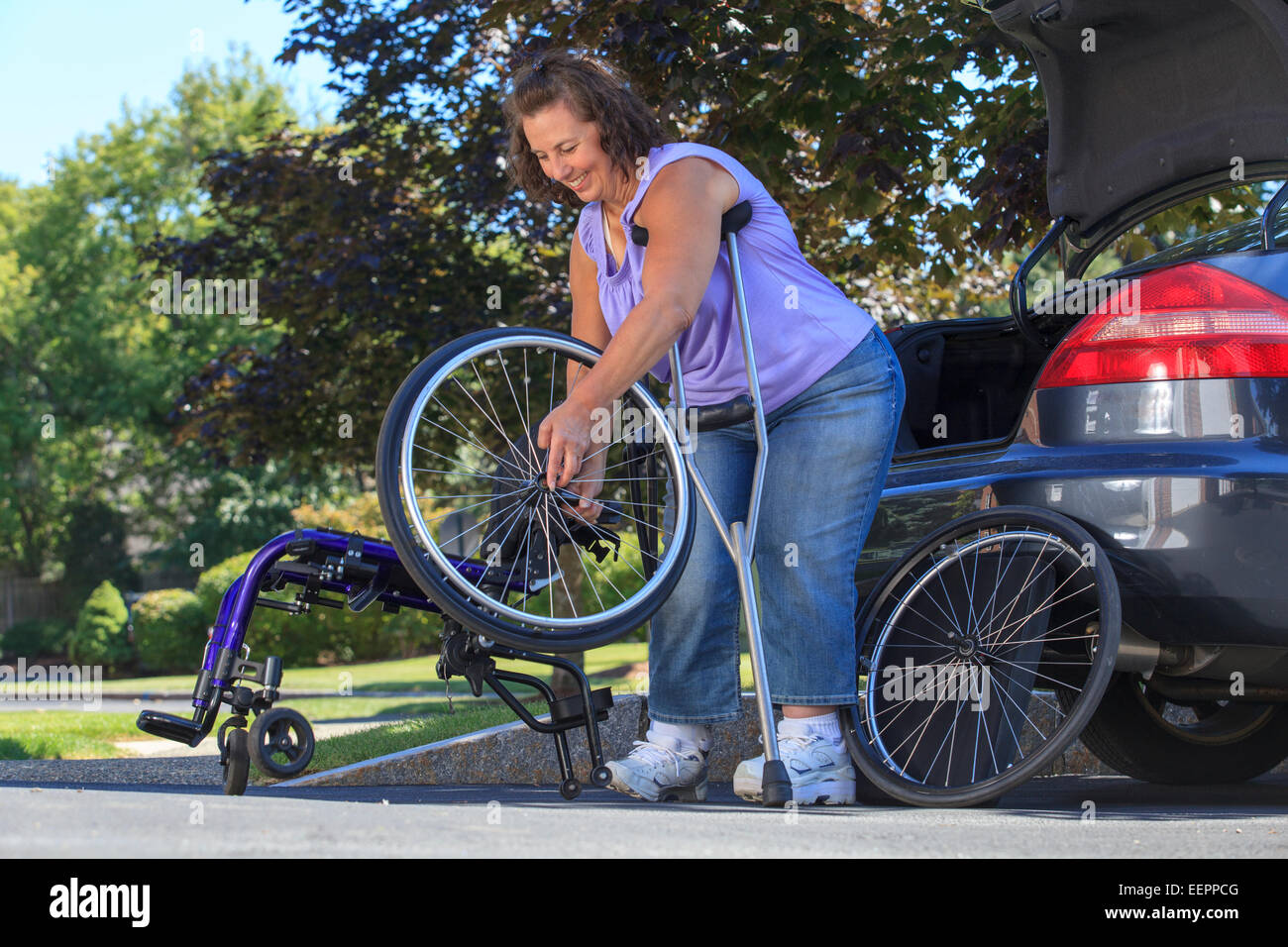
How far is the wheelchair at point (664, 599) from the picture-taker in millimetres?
3125

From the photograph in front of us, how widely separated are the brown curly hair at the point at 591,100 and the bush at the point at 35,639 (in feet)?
94.5

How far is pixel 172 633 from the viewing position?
2384 cm

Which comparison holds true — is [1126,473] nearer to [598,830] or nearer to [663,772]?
[663,772]

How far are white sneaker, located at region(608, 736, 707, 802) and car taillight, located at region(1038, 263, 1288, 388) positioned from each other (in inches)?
50.6

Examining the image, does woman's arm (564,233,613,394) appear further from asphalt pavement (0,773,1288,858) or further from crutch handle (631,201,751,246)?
asphalt pavement (0,773,1288,858)

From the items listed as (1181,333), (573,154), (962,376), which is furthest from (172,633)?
(1181,333)

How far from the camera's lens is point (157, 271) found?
37.3 feet

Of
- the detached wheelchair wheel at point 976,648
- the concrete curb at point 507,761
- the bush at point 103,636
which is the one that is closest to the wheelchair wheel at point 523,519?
the detached wheelchair wheel at point 976,648

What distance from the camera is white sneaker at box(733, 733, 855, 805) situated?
332 centimetres

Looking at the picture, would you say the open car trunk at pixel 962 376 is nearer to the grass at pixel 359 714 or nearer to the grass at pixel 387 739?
the grass at pixel 359 714

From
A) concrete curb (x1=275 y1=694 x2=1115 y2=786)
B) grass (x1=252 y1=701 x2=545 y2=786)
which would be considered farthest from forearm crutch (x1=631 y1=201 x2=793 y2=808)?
grass (x1=252 y1=701 x2=545 y2=786)

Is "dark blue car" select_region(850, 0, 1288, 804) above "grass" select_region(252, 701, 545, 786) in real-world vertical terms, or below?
above

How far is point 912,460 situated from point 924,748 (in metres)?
0.90
